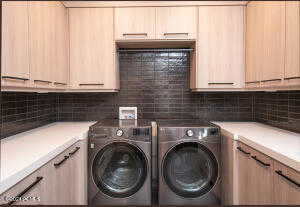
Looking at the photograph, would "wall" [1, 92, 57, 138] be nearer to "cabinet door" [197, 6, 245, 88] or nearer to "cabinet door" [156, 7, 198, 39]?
"cabinet door" [156, 7, 198, 39]

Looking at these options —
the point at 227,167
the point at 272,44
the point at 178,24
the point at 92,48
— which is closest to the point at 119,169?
the point at 227,167

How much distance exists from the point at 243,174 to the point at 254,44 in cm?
118

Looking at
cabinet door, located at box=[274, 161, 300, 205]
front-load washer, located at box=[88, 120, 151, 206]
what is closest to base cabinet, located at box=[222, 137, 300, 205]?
cabinet door, located at box=[274, 161, 300, 205]

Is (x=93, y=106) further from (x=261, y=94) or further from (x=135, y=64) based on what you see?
(x=261, y=94)

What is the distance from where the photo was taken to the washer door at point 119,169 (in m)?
2.34

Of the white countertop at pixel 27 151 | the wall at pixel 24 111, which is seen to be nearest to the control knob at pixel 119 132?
the white countertop at pixel 27 151

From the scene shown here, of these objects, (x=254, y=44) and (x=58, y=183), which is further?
(x=254, y=44)

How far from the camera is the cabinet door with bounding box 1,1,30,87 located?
144 centimetres

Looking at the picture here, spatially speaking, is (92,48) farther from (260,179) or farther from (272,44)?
(260,179)

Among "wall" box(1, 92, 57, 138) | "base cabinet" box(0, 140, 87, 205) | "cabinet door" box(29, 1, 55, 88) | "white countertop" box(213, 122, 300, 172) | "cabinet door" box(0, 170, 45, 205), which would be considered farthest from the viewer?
"wall" box(1, 92, 57, 138)

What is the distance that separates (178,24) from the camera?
8.63 feet

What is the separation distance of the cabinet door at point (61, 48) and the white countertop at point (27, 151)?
21.3 inches

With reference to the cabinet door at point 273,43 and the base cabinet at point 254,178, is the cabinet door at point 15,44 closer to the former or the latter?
the base cabinet at point 254,178

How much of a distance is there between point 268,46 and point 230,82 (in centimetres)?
60
